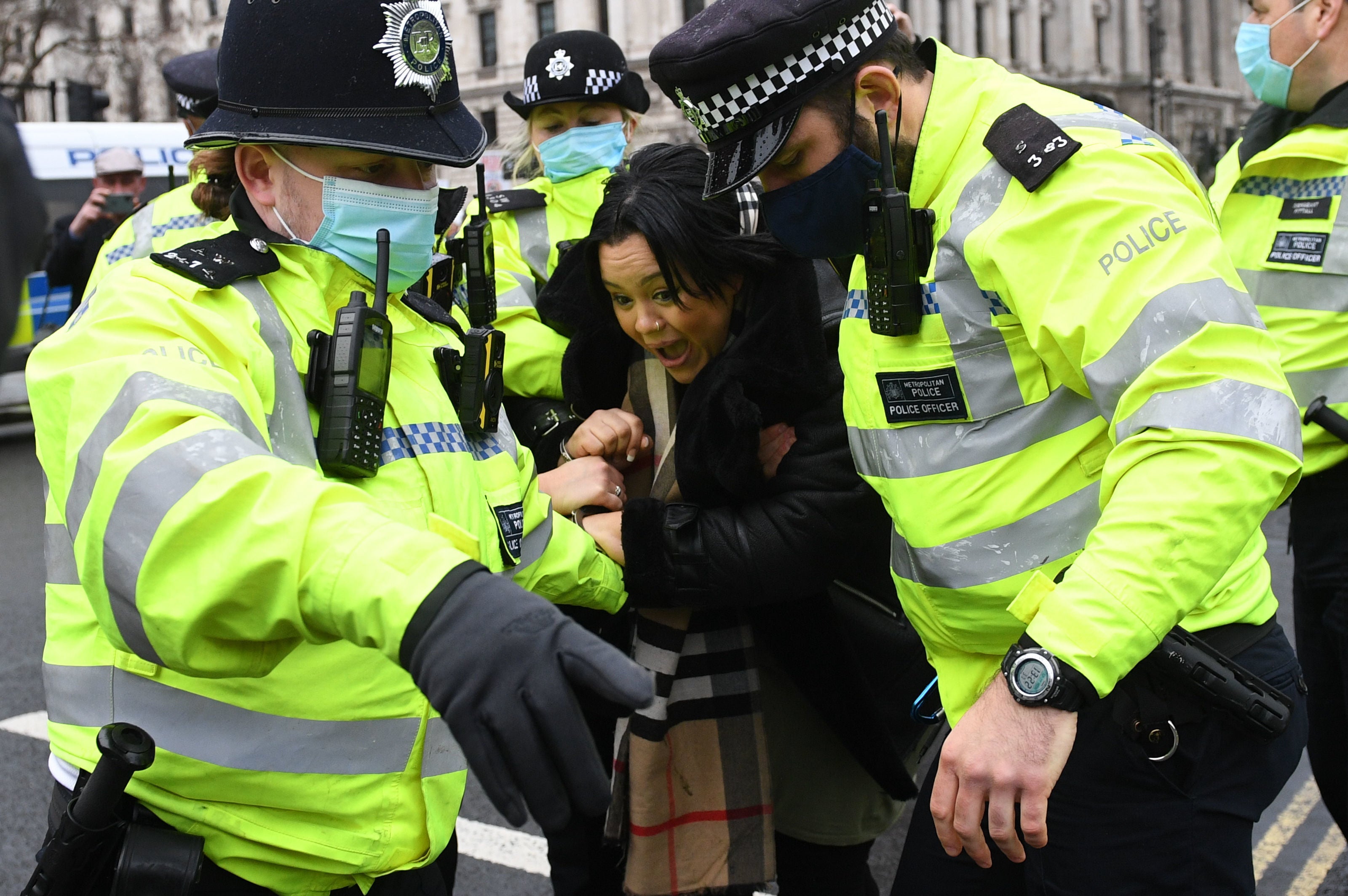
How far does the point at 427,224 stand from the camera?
2057 millimetres

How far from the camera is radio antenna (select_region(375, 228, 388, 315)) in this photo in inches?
75.4

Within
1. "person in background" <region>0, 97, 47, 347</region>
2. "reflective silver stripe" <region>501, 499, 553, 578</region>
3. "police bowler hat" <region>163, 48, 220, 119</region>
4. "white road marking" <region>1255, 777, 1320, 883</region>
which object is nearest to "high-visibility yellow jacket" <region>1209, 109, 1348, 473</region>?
"white road marking" <region>1255, 777, 1320, 883</region>

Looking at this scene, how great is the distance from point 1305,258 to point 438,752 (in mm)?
2724

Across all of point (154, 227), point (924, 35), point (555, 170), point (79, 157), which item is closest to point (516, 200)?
point (555, 170)

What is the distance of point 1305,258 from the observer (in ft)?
11.0

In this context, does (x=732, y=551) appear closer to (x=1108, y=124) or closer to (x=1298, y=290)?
(x=1108, y=124)

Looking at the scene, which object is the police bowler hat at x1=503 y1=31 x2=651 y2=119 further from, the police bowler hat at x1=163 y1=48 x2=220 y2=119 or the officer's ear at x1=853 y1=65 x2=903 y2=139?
the officer's ear at x1=853 y1=65 x2=903 y2=139

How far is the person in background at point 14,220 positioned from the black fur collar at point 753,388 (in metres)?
1.67

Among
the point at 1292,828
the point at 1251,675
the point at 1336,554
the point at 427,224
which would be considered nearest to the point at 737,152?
the point at 427,224

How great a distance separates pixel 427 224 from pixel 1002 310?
0.95 m

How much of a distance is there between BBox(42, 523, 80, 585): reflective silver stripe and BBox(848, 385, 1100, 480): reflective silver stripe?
1.30m

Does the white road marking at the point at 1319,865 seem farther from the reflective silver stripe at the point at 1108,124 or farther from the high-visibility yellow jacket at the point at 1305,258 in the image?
the reflective silver stripe at the point at 1108,124

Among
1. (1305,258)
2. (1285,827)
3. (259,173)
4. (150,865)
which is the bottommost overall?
(1285,827)

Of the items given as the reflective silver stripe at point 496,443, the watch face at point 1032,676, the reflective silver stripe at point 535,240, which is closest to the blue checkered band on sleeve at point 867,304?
the watch face at point 1032,676
